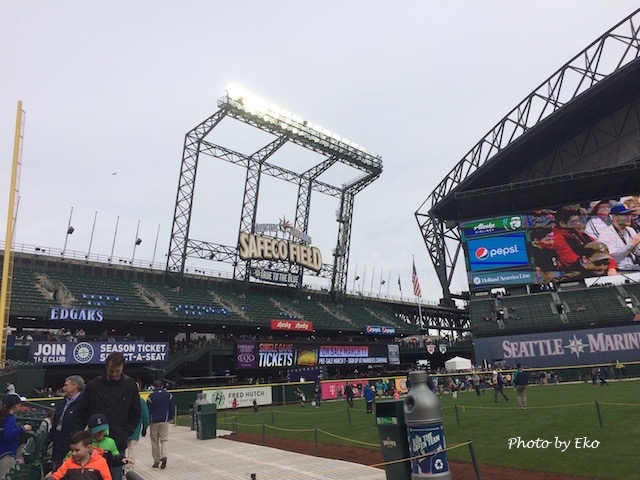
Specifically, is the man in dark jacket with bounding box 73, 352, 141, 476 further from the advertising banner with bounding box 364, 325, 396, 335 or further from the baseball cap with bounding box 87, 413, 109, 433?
the advertising banner with bounding box 364, 325, 396, 335

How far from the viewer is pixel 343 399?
38.9 meters

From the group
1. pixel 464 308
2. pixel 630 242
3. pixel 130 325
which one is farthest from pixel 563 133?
pixel 130 325

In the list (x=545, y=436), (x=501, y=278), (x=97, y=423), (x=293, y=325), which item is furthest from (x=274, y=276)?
(x=97, y=423)

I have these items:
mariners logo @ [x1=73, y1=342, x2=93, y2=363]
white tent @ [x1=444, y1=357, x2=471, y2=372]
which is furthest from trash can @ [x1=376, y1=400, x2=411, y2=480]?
white tent @ [x1=444, y1=357, x2=471, y2=372]

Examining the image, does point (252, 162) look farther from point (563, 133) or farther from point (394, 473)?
point (394, 473)

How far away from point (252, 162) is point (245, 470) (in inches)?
1869

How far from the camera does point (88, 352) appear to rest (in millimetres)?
33469

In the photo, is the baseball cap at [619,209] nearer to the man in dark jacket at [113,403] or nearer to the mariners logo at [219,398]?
the mariners logo at [219,398]

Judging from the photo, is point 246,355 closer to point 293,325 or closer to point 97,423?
point 293,325

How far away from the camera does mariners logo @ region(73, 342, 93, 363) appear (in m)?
32.8

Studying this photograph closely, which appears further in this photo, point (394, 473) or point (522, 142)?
point (522, 142)

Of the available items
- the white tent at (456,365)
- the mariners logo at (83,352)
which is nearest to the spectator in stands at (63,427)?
the mariners logo at (83,352)

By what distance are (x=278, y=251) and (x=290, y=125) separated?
14355mm

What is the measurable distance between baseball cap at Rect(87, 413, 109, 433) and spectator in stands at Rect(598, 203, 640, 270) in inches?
2674
